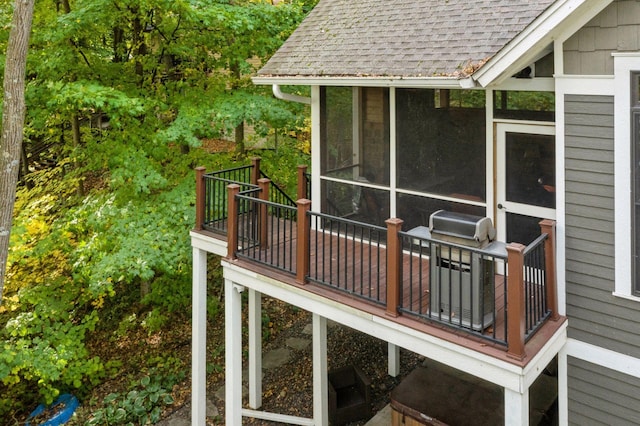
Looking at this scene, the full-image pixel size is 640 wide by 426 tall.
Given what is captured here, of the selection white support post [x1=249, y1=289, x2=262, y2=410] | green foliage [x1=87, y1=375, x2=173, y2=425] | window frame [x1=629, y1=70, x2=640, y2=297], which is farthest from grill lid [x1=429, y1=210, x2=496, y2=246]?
green foliage [x1=87, y1=375, x2=173, y2=425]

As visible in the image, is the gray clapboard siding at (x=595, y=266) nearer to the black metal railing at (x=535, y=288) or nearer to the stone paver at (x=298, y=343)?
the black metal railing at (x=535, y=288)

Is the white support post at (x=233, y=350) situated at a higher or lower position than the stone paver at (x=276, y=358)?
higher

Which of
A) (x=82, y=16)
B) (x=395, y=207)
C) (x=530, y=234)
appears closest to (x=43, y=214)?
(x=82, y=16)

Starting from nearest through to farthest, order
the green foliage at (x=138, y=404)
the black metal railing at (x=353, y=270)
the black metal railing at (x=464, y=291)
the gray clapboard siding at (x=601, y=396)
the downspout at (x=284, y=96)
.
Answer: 1. the black metal railing at (x=464, y=291)
2. the gray clapboard siding at (x=601, y=396)
3. the black metal railing at (x=353, y=270)
4. the downspout at (x=284, y=96)
5. the green foliage at (x=138, y=404)

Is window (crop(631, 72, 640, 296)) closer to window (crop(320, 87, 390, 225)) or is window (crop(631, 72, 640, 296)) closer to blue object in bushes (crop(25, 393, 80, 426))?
window (crop(320, 87, 390, 225))

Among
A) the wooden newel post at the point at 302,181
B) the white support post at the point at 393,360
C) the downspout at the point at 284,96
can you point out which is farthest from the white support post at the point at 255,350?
the downspout at the point at 284,96

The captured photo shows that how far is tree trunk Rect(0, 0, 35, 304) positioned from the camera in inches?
260

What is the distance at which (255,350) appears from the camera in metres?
8.64

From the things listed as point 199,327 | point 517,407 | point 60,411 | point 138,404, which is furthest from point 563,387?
point 60,411

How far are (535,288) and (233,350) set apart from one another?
3.80 metres

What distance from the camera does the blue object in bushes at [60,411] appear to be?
8.82 meters

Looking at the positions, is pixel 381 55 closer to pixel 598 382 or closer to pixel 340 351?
pixel 598 382

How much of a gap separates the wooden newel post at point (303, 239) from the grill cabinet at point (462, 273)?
1.47 meters

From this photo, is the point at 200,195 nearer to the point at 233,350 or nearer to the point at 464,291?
the point at 233,350
